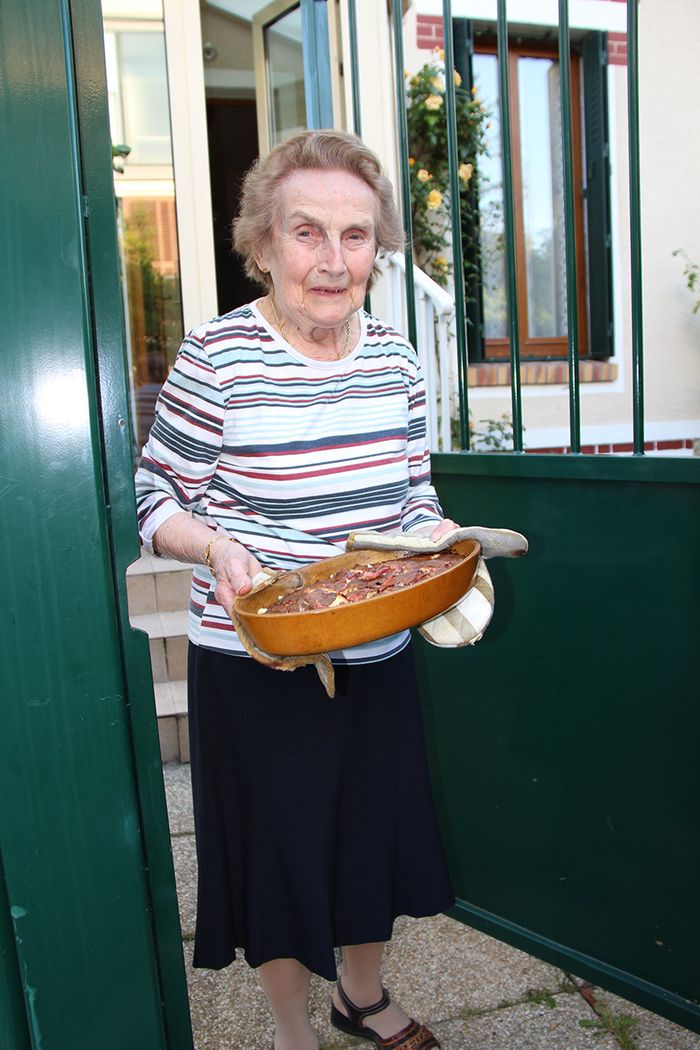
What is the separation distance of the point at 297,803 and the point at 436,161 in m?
4.52

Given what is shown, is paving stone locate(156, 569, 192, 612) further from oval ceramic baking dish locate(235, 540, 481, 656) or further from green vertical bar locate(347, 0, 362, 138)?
oval ceramic baking dish locate(235, 540, 481, 656)

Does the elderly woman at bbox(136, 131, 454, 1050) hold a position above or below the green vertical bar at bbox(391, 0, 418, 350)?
below

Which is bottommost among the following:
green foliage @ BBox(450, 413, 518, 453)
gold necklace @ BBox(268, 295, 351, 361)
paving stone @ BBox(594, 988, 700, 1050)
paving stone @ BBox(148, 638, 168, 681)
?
paving stone @ BBox(594, 988, 700, 1050)

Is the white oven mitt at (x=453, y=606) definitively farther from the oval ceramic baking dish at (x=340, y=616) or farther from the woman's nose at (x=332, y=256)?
the woman's nose at (x=332, y=256)

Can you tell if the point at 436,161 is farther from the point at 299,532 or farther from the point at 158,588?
the point at 299,532

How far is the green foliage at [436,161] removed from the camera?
5078 mm

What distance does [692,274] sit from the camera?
5.81 meters

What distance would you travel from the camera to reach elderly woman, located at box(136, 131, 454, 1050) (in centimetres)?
154

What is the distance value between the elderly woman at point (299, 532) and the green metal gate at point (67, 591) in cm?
33

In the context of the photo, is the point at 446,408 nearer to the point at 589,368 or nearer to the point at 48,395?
the point at 48,395

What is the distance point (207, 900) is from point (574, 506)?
1085 millimetres

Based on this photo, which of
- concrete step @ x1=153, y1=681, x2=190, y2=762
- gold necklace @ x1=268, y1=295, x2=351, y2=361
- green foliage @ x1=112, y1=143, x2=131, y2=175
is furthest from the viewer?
green foliage @ x1=112, y1=143, x2=131, y2=175

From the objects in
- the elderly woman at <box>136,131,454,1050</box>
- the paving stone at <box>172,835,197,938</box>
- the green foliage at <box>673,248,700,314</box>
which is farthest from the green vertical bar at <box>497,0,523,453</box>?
the green foliage at <box>673,248,700,314</box>

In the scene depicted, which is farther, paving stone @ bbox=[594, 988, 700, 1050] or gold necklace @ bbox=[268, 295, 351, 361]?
paving stone @ bbox=[594, 988, 700, 1050]
